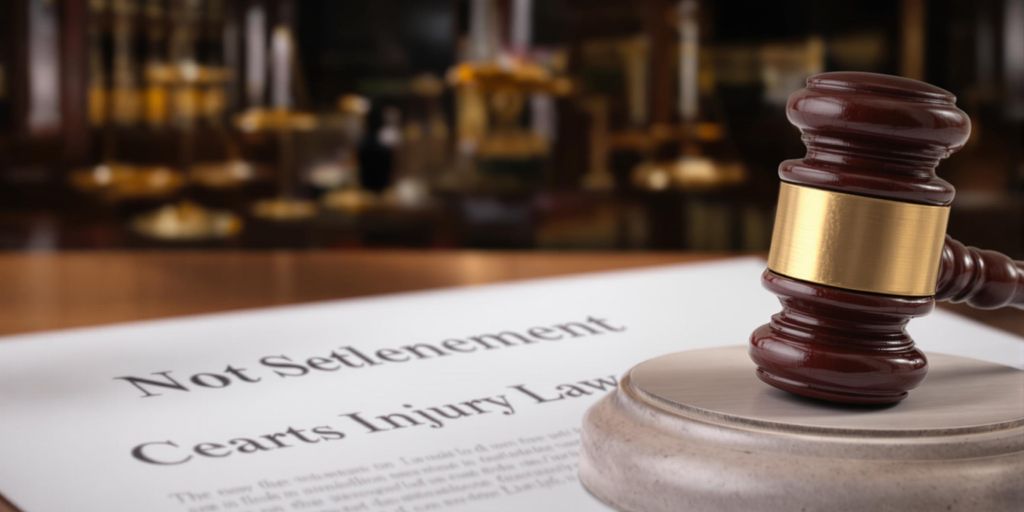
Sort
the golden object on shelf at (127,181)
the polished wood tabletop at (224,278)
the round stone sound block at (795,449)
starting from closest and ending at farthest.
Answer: the round stone sound block at (795,449)
the polished wood tabletop at (224,278)
the golden object on shelf at (127,181)

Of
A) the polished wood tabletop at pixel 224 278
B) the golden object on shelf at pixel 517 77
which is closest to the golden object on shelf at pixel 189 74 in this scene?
the golden object on shelf at pixel 517 77

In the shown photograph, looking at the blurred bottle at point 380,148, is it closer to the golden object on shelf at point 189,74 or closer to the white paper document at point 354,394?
the golden object on shelf at point 189,74

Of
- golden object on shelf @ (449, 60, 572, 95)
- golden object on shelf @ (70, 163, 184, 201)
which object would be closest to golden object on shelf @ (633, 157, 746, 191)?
golden object on shelf @ (449, 60, 572, 95)

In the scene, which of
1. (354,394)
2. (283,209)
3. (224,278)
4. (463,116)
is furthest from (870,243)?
(283,209)

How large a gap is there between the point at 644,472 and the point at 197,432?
5.9 inches

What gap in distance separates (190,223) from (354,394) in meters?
2.03

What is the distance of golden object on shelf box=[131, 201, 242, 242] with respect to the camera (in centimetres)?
229

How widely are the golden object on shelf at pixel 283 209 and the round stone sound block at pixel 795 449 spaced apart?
2049 mm

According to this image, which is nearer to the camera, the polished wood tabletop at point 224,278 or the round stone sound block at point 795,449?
the round stone sound block at point 795,449

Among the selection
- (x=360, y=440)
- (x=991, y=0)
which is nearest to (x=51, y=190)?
(x=991, y=0)

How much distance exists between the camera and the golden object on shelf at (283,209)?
7.54ft

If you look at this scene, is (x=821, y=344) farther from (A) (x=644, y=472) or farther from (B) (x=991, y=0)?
(B) (x=991, y=0)

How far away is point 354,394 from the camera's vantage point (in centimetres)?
39

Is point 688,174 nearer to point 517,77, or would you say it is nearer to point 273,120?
point 517,77
